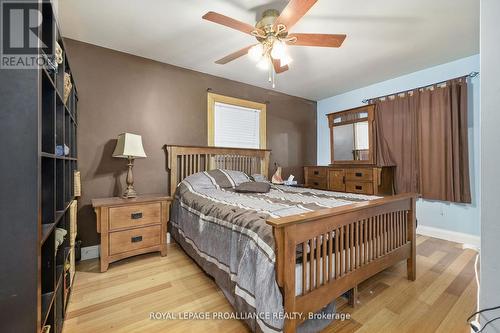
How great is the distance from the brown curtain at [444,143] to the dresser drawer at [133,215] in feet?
11.6

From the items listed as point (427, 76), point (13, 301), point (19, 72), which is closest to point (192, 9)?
point (19, 72)

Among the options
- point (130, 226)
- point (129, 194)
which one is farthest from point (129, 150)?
point (130, 226)

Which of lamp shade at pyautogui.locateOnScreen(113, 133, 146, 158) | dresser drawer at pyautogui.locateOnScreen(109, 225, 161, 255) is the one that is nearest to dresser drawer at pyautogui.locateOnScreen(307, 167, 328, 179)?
dresser drawer at pyautogui.locateOnScreen(109, 225, 161, 255)

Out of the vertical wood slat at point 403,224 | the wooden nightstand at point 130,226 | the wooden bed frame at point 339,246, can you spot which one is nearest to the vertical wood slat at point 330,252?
the wooden bed frame at point 339,246

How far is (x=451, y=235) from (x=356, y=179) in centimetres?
133

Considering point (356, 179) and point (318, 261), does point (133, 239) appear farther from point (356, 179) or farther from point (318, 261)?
point (356, 179)

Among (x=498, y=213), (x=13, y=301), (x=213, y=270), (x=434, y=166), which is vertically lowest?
(x=213, y=270)

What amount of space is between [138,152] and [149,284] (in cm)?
129

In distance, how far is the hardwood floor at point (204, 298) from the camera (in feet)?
4.55

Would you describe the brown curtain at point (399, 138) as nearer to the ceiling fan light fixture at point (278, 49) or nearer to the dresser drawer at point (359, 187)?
the dresser drawer at point (359, 187)

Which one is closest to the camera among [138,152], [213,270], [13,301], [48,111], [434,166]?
[13,301]

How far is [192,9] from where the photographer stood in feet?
6.14

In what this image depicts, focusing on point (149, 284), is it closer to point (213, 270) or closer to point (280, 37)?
point (213, 270)

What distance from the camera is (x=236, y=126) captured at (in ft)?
11.6
